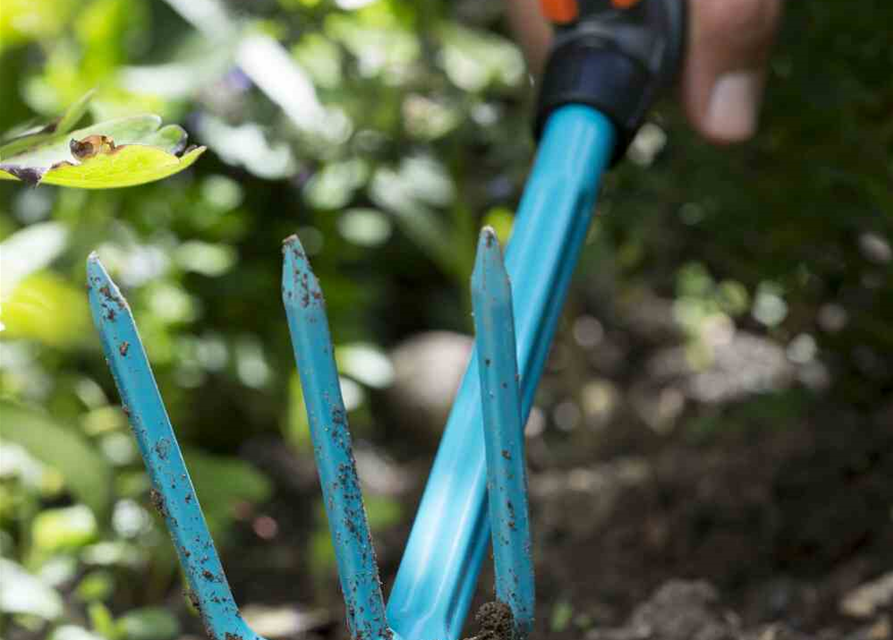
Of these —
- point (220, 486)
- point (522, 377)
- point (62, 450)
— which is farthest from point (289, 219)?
point (522, 377)

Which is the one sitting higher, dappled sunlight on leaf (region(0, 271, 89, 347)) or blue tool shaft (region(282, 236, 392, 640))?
blue tool shaft (region(282, 236, 392, 640))

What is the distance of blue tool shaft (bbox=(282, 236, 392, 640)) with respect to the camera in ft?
2.18

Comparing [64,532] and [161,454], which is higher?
[161,454]

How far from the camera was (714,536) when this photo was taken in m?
1.33

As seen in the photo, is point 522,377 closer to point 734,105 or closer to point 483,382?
point 483,382

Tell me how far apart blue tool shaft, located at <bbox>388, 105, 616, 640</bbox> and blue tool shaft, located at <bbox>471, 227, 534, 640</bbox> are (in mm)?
56

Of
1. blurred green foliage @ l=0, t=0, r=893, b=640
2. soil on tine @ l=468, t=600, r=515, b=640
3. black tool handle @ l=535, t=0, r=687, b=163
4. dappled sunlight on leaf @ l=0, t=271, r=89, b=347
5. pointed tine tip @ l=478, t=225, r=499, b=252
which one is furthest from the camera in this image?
blurred green foliage @ l=0, t=0, r=893, b=640

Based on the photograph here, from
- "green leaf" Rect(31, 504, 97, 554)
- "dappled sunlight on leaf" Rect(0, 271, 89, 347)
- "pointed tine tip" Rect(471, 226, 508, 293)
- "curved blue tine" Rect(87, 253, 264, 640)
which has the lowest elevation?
"green leaf" Rect(31, 504, 97, 554)

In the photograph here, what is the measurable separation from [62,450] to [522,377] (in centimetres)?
54

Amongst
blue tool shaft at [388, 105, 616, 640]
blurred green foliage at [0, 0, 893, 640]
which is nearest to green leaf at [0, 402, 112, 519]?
blurred green foliage at [0, 0, 893, 640]

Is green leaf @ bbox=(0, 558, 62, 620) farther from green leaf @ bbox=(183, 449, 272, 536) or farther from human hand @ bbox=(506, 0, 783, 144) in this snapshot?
human hand @ bbox=(506, 0, 783, 144)

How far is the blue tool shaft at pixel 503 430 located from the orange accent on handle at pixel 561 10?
48 cm

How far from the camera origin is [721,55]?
3.69 ft

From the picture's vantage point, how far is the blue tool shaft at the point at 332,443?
0.66 meters
